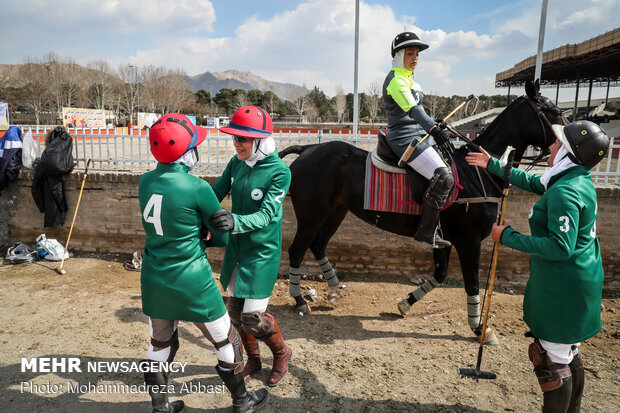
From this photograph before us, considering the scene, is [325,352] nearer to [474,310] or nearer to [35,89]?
[474,310]

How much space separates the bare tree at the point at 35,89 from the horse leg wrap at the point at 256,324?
48675 mm

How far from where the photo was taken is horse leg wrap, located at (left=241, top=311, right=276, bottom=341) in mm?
3035

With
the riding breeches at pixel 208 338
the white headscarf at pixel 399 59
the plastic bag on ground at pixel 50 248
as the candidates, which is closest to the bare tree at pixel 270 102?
the plastic bag on ground at pixel 50 248

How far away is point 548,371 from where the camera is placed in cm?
250

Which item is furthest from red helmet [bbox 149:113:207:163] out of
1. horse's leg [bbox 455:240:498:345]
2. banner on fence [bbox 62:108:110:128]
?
banner on fence [bbox 62:108:110:128]

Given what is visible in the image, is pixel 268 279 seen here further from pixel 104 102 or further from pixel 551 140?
pixel 104 102

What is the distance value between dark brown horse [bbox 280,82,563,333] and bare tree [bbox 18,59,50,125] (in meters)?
47.2

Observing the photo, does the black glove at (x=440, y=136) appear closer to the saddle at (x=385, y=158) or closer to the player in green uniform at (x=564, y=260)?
the saddle at (x=385, y=158)

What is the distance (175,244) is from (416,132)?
9.47ft

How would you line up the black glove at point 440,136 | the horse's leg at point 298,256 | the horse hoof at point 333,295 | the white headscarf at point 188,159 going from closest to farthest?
the white headscarf at point 188,159 < the black glove at point 440,136 < the horse's leg at point 298,256 < the horse hoof at point 333,295

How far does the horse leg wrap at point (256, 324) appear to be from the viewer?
3035mm

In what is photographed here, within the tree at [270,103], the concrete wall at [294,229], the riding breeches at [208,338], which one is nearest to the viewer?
the riding breeches at [208,338]

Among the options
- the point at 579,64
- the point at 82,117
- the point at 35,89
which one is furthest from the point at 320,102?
the point at 579,64

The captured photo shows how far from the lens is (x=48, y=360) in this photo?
382 cm
